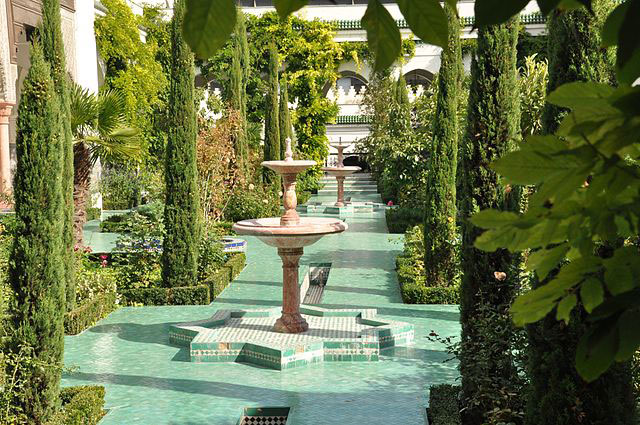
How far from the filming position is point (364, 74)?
36438mm

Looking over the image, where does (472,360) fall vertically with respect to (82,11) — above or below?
below

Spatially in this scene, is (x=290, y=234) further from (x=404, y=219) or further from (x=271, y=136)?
(x=271, y=136)

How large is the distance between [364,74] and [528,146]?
36.1m

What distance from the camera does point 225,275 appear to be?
40.0 feet

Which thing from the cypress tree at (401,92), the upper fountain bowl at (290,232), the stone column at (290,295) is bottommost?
the stone column at (290,295)

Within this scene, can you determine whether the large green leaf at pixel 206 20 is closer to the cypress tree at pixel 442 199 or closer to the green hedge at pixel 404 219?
the cypress tree at pixel 442 199

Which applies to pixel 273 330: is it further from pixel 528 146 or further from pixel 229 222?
pixel 229 222

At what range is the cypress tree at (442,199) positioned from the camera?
1144 centimetres

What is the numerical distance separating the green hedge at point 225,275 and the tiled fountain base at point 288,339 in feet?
5.78

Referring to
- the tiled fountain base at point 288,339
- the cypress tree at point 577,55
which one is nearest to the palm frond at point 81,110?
the tiled fountain base at point 288,339

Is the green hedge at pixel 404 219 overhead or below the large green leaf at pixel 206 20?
below

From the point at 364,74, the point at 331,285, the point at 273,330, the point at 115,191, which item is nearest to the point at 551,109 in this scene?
the point at 273,330

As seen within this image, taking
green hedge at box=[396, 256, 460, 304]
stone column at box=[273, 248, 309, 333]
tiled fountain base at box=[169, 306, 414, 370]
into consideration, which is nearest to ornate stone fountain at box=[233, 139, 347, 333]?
stone column at box=[273, 248, 309, 333]

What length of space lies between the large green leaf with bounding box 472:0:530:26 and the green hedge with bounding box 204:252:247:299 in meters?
10.6
